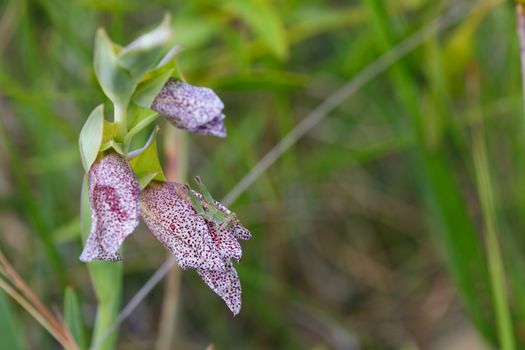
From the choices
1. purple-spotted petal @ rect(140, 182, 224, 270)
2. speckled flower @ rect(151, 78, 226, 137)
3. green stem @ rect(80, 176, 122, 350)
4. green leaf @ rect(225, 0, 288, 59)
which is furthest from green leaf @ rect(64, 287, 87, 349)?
green leaf @ rect(225, 0, 288, 59)

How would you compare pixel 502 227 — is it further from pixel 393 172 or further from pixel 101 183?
pixel 101 183

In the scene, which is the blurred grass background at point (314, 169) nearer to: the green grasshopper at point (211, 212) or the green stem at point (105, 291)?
the green stem at point (105, 291)

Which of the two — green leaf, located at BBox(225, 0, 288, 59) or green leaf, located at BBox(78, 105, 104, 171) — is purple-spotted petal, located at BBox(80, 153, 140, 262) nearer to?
green leaf, located at BBox(78, 105, 104, 171)

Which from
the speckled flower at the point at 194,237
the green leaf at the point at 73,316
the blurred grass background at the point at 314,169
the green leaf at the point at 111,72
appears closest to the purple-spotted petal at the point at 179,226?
the speckled flower at the point at 194,237

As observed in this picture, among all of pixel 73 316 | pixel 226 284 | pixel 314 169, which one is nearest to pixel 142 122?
pixel 226 284

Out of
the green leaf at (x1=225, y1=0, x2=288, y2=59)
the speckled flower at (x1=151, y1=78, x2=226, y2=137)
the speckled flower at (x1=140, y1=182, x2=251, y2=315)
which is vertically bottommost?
the green leaf at (x1=225, y1=0, x2=288, y2=59)
